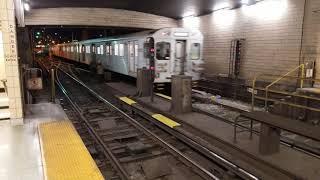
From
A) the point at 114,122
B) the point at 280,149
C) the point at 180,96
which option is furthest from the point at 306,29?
the point at 114,122

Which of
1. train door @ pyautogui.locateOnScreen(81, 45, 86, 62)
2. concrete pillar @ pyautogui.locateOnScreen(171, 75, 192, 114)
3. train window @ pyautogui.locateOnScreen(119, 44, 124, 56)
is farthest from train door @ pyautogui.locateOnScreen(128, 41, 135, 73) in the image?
train door @ pyautogui.locateOnScreen(81, 45, 86, 62)

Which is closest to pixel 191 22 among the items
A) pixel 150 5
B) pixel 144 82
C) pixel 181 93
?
pixel 150 5

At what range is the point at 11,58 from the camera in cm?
636

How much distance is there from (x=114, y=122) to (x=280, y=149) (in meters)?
4.89

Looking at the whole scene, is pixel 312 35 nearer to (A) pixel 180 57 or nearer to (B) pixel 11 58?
(A) pixel 180 57

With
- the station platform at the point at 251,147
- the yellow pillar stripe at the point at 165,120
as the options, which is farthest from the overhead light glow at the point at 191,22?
the yellow pillar stripe at the point at 165,120

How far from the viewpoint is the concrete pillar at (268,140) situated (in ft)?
17.8

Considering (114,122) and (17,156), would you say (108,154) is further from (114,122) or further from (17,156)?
(114,122)

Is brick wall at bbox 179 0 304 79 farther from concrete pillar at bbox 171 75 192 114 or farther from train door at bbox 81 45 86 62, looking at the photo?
train door at bbox 81 45 86 62

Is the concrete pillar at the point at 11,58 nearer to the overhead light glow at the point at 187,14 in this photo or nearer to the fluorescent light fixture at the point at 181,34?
the fluorescent light fixture at the point at 181,34

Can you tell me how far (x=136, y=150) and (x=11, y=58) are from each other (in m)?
3.43

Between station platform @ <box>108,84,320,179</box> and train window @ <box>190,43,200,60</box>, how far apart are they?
15.5 ft

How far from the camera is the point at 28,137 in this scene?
5.75 metres

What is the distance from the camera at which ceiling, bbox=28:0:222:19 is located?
1388cm
